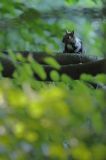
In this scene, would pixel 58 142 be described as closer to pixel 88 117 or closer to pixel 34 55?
pixel 88 117

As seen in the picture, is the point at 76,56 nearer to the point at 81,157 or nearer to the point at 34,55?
the point at 34,55

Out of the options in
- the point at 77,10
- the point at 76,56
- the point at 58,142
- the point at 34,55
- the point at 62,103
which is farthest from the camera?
the point at 76,56

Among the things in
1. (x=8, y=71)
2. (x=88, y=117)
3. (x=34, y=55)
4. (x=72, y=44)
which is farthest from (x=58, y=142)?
(x=72, y=44)

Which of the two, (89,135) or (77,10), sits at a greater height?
(77,10)

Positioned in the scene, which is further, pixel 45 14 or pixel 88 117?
pixel 45 14

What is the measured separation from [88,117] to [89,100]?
3 cm


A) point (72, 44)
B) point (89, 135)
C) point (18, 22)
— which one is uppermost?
point (18, 22)

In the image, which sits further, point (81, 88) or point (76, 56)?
point (76, 56)

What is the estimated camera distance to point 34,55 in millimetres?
1485

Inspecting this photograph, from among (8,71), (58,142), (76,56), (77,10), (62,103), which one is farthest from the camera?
(76,56)

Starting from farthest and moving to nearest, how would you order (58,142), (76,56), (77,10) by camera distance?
(76,56)
(77,10)
(58,142)

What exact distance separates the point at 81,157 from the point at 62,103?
0.24 ft

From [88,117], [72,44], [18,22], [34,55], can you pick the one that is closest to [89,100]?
[88,117]

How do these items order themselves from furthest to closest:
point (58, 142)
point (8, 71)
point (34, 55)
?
1. point (34, 55)
2. point (8, 71)
3. point (58, 142)
